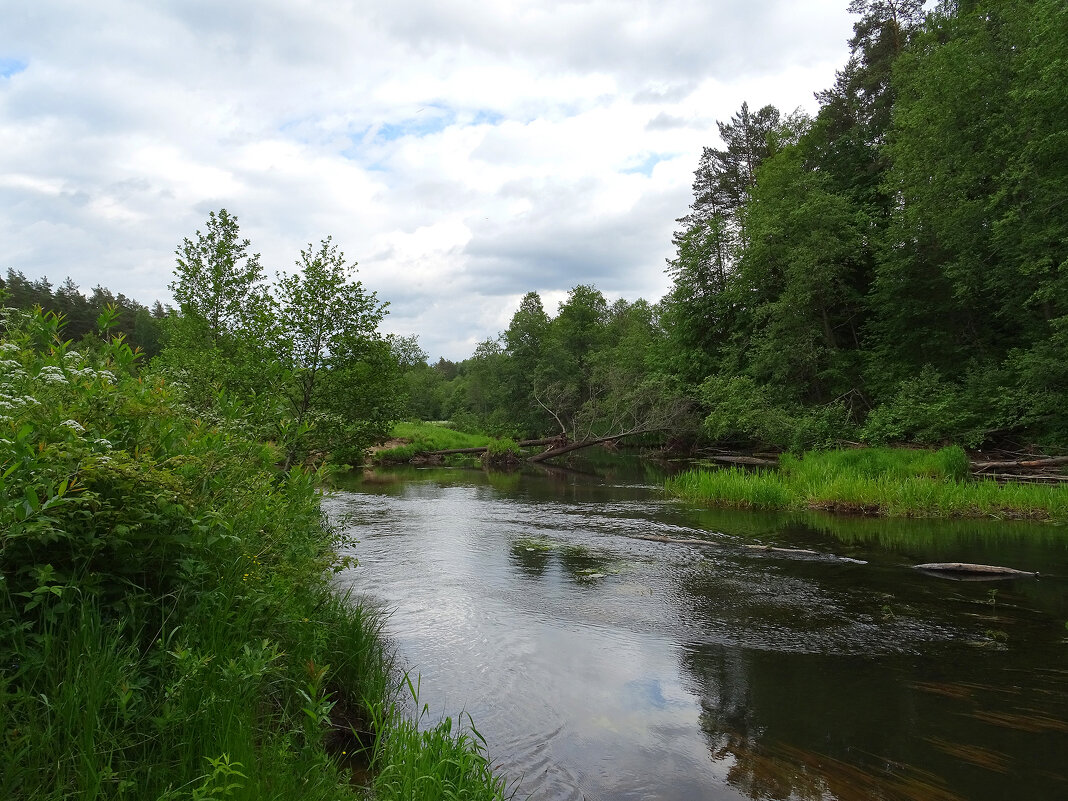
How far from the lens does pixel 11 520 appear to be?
9.19ft

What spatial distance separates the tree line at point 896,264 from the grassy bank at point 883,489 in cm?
420

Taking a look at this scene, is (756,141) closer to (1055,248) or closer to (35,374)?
(1055,248)

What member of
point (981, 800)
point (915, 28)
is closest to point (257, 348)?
point (981, 800)

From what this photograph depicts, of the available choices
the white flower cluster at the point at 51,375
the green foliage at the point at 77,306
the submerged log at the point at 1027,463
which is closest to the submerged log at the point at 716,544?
the submerged log at the point at 1027,463

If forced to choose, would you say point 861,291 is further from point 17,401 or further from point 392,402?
point 17,401

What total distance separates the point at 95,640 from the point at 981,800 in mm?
5866

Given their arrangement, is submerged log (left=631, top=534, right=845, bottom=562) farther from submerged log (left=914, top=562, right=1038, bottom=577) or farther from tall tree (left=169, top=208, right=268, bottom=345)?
tall tree (left=169, top=208, right=268, bottom=345)

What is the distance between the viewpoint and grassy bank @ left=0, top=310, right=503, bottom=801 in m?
2.82

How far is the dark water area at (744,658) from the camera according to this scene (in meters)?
4.97

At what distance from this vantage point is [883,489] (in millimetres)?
16281

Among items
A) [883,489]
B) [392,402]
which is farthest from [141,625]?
[883,489]

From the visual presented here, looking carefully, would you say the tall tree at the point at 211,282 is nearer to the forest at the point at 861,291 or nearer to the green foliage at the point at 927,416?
the forest at the point at 861,291

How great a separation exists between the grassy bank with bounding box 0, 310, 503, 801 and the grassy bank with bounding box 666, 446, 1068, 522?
15042 mm

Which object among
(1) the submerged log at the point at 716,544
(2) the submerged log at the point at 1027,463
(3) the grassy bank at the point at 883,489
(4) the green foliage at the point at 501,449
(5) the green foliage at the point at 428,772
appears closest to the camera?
(5) the green foliage at the point at 428,772
